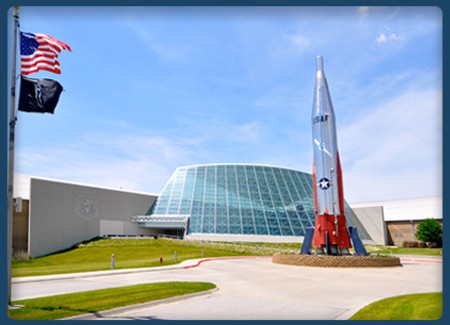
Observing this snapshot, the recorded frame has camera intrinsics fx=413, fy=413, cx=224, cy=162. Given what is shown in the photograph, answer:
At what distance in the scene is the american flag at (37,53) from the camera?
39.3 feet

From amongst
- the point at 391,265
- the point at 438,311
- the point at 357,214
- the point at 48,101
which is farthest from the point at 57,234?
the point at 357,214

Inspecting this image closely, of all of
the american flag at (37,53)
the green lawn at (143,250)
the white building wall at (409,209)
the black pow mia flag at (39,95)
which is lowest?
the green lawn at (143,250)

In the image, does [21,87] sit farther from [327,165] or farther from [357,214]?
[357,214]

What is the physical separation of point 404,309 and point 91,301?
8.80m

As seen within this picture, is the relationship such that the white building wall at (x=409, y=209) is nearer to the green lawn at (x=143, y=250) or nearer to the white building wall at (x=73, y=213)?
the green lawn at (x=143, y=250)

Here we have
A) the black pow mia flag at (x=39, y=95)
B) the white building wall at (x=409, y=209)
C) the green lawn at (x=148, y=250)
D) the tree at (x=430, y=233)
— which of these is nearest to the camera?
the black pow mia flag at (x=39, y=95)

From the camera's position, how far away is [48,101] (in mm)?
11953

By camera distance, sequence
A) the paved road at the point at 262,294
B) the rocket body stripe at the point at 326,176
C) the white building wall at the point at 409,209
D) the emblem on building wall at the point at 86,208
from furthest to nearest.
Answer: the white building wall at the point at 409,209
the emblem on building wall at the point at 86,208
the rocket body stripe at the point at 326,176
the paved road at the point at 262,294

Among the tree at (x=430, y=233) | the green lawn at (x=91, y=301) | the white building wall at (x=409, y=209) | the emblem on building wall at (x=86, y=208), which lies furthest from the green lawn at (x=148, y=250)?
the white building wall at (x=409, y=209)

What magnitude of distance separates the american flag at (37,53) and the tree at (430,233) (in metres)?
56.7

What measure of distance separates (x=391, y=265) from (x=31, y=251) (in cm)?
3390

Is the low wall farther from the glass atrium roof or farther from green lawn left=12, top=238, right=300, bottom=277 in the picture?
the glass atrium roof

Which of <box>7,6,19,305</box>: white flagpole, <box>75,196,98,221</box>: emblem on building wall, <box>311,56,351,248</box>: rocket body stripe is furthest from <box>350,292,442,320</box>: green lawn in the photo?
<box>75,196,98,221</box>: emblem on building wall

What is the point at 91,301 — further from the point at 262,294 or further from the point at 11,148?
the point at 262,294
